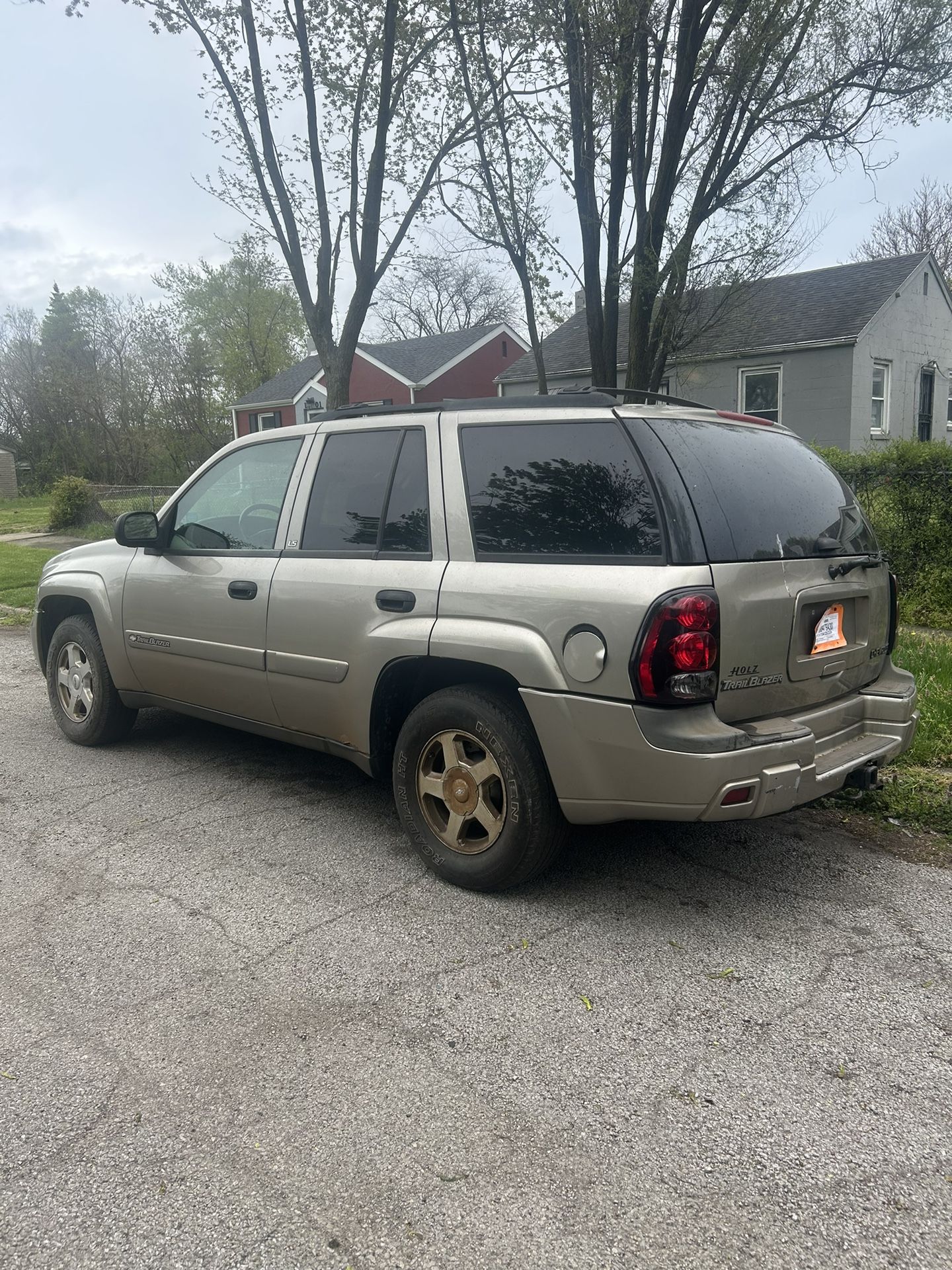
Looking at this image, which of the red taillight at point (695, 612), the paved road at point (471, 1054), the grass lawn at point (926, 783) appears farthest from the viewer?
the grass lawn at point (926, 783)

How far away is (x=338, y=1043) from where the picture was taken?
2.70 meters

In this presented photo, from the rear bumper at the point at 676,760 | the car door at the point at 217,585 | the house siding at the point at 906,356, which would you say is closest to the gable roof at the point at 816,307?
the house siding at the point at 906,356

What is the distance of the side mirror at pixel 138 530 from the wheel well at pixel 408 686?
75.4 inches

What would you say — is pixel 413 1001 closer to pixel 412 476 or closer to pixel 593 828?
pixel 593 828

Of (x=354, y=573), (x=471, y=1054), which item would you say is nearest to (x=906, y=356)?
(x=354, y=573)

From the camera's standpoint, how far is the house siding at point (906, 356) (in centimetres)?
2034

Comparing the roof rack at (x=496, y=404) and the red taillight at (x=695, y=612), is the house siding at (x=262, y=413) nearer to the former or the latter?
the roof rack at (x=496, y=404)

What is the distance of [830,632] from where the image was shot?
3490 mm


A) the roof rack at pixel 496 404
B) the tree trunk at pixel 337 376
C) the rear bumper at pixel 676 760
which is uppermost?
the tree trunk at pixel 337 376

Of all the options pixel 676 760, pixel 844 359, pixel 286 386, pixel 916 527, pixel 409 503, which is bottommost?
pixel 676 760

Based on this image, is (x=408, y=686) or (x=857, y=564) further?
(x=408, y=686)

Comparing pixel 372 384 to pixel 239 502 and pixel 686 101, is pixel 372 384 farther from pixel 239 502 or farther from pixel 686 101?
pixel 239 502

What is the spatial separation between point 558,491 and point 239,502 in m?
2.10

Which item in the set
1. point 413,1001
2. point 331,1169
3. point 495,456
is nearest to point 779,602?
point 495,456
